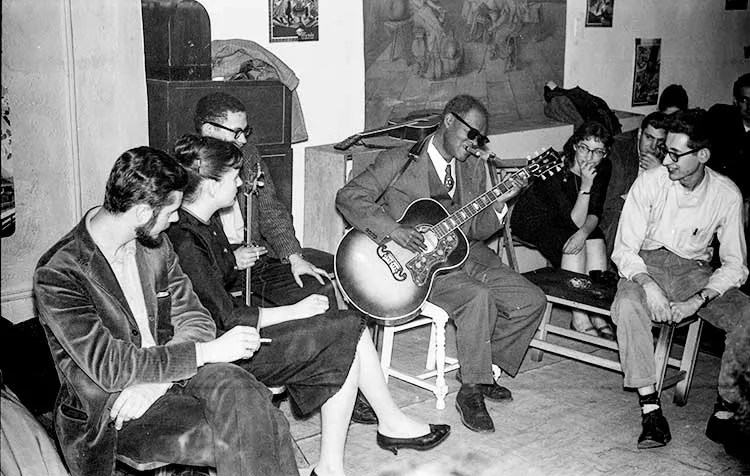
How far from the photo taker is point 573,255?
516cm

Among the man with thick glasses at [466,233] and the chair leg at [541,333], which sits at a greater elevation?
the man with thick glasses at [466,233]

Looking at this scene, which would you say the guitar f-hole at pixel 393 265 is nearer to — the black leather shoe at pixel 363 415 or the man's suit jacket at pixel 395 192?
the man's suit jacket at pixel 395 192

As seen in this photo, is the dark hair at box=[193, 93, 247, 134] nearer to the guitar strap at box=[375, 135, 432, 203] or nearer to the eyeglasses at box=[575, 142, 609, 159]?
the guitar strap at box=[375, 135, 432, 203]

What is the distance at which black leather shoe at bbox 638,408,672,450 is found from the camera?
→ 156 inches

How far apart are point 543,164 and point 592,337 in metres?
1.03

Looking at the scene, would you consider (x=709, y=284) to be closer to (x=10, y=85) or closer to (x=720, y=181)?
(x=720, y=181)

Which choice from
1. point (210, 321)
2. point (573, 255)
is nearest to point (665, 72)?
point (573, 255)

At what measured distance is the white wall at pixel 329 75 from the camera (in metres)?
5.36

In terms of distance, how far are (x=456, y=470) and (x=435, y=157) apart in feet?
5.28

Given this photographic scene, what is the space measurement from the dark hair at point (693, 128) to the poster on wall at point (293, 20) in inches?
88.3

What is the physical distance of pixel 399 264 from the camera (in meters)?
4.10

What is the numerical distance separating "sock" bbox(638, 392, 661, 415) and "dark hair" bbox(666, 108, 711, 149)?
1262 millimetres

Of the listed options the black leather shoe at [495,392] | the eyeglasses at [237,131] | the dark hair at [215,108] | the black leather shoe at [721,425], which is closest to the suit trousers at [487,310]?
the black leather shoe at [495,392]

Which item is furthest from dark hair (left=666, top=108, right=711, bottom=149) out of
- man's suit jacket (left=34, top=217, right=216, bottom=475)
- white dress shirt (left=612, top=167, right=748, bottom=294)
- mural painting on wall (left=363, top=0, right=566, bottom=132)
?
man's suit jacket (left=34, top=217, right=216, bottom=475)
